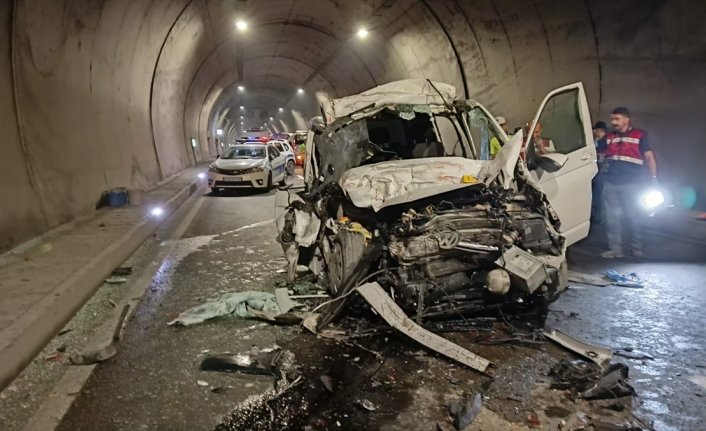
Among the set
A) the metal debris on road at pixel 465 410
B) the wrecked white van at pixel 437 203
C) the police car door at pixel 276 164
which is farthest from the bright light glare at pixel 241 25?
the metal debris on road at pixel 465 410

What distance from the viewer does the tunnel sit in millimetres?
3387

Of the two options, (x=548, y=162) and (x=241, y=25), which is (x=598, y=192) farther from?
(x=241, y=25)

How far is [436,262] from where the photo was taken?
4.30m

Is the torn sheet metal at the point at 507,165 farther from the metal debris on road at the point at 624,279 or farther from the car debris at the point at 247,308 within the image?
the car debris at the point at 247,308

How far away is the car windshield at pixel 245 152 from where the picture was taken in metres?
16.3

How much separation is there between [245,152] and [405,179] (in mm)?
12424

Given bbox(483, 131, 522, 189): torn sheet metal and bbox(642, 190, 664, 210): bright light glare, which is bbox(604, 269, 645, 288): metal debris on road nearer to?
bbox(642, 190, 664, 210): bright light glare

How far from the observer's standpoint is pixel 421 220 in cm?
443

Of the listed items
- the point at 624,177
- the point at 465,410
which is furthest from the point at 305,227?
the point at 624,177

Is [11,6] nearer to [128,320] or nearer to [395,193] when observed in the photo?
[128,320]

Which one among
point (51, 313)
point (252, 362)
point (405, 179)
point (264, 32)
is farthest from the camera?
point (264, 32)

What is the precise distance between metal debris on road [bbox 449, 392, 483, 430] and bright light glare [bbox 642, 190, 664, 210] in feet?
17.0

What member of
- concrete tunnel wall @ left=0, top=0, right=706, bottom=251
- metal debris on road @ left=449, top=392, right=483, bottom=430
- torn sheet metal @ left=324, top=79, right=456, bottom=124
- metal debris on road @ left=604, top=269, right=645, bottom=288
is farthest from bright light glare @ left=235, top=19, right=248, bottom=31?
metal debris on road @ left=449, top=392, right=483, bottom=430

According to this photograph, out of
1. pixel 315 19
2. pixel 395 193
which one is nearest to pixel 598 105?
pixel 395 193
